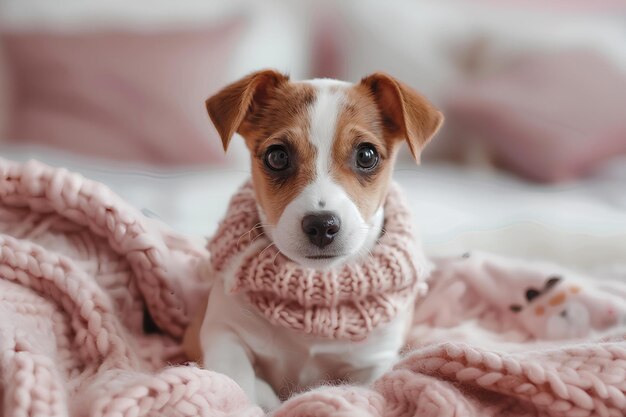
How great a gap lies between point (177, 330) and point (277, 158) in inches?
13.8

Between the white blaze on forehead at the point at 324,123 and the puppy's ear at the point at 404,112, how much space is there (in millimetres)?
68

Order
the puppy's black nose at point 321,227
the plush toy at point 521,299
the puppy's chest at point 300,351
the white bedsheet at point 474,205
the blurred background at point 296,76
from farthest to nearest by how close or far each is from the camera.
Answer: the blurred background at point 296,76 → the white bedsheet at point 474,205 → the plush toy at point 521,299 → the puppy's chest at point 300,351 → the puppy's black nose at point 321,227

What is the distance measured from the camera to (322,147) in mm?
1080

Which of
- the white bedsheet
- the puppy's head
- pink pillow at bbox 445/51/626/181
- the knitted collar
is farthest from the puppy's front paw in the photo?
pink pillow at bbox 445/51/626/181

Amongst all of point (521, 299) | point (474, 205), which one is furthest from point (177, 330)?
point (474, 205)

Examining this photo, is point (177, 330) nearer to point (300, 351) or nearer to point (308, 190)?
point (300, 351)

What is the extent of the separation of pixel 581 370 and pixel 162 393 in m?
0.48

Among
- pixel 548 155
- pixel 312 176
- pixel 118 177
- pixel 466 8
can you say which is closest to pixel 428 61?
pixel 466 8

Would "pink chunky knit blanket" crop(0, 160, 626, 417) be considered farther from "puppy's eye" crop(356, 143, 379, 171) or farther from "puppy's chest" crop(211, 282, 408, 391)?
"puppy's eye" crop(356, 143, 379, 171)

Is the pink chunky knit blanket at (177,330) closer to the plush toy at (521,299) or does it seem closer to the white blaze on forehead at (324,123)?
the plush toy at (521,299)

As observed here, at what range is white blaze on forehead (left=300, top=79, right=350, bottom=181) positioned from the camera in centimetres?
107

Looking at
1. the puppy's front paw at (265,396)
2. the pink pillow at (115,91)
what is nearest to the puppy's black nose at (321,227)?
the puppy's front paw at (265,396)

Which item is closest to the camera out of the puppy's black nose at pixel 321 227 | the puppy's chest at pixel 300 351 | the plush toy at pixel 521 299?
the puppy's black nose at pixel 321 227

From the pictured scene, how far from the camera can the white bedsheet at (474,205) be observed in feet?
5.43
